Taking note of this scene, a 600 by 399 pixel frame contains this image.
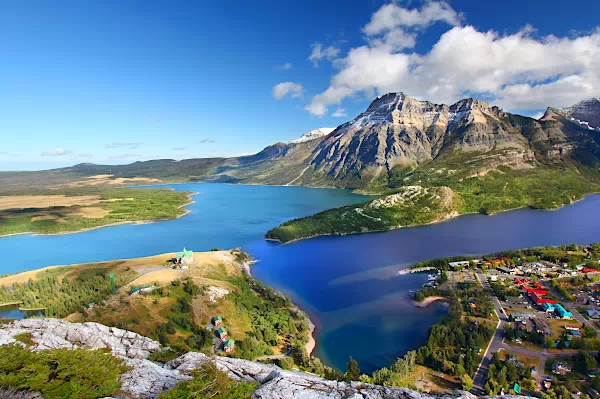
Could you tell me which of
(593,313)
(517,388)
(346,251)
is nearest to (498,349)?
(517,388)

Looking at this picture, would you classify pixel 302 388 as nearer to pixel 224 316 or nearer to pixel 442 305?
pixel 224 316

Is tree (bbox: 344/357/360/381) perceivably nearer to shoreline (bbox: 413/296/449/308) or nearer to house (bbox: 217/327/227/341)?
house (bbox: 217/327/227/341)

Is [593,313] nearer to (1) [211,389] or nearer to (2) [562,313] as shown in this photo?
(2) [562,313]

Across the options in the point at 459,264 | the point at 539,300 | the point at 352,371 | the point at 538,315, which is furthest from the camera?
the point at 459,264

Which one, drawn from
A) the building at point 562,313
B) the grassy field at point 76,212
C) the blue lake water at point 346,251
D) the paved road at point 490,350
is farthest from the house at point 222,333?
the grassy field at point 76,212

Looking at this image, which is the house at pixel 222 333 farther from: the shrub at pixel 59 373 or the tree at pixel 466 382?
the shrub at pixel 59 373
